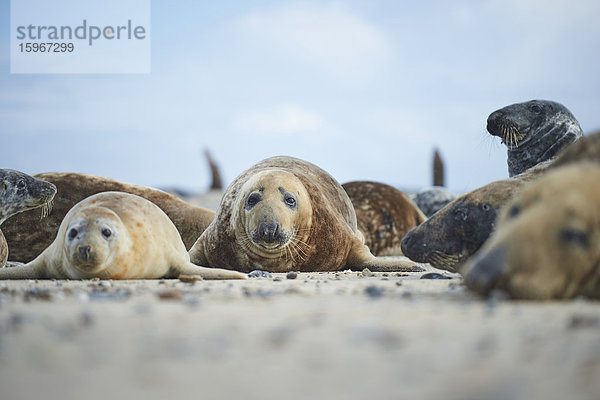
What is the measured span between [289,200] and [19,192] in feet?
10.3

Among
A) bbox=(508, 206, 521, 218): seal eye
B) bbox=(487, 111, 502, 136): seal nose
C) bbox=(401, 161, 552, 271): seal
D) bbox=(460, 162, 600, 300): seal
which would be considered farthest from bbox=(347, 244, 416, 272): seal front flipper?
bbox=(460, 162, 600, 300): seal

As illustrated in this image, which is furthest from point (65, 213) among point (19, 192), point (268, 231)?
Result: point (268, 231)

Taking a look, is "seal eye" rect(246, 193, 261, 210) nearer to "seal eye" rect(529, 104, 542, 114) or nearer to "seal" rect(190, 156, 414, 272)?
"seal" rect(190, 156, 414, 272)

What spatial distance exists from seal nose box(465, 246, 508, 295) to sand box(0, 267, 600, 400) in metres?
0.08

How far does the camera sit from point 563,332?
2.15m

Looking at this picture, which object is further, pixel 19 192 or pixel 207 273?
pixel 19 192

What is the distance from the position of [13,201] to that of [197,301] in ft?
16.9

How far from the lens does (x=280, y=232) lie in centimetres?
620

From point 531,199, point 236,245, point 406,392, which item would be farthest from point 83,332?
point 236,245

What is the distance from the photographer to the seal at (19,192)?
291 inches

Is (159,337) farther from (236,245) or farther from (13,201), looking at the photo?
(13,201)

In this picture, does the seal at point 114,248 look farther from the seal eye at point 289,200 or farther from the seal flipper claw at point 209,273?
the seal eye at point 289,200

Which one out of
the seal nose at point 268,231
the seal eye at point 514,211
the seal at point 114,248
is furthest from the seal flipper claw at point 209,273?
the seal eye at point 514,211

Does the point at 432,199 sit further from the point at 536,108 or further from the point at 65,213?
the point at 65,213
